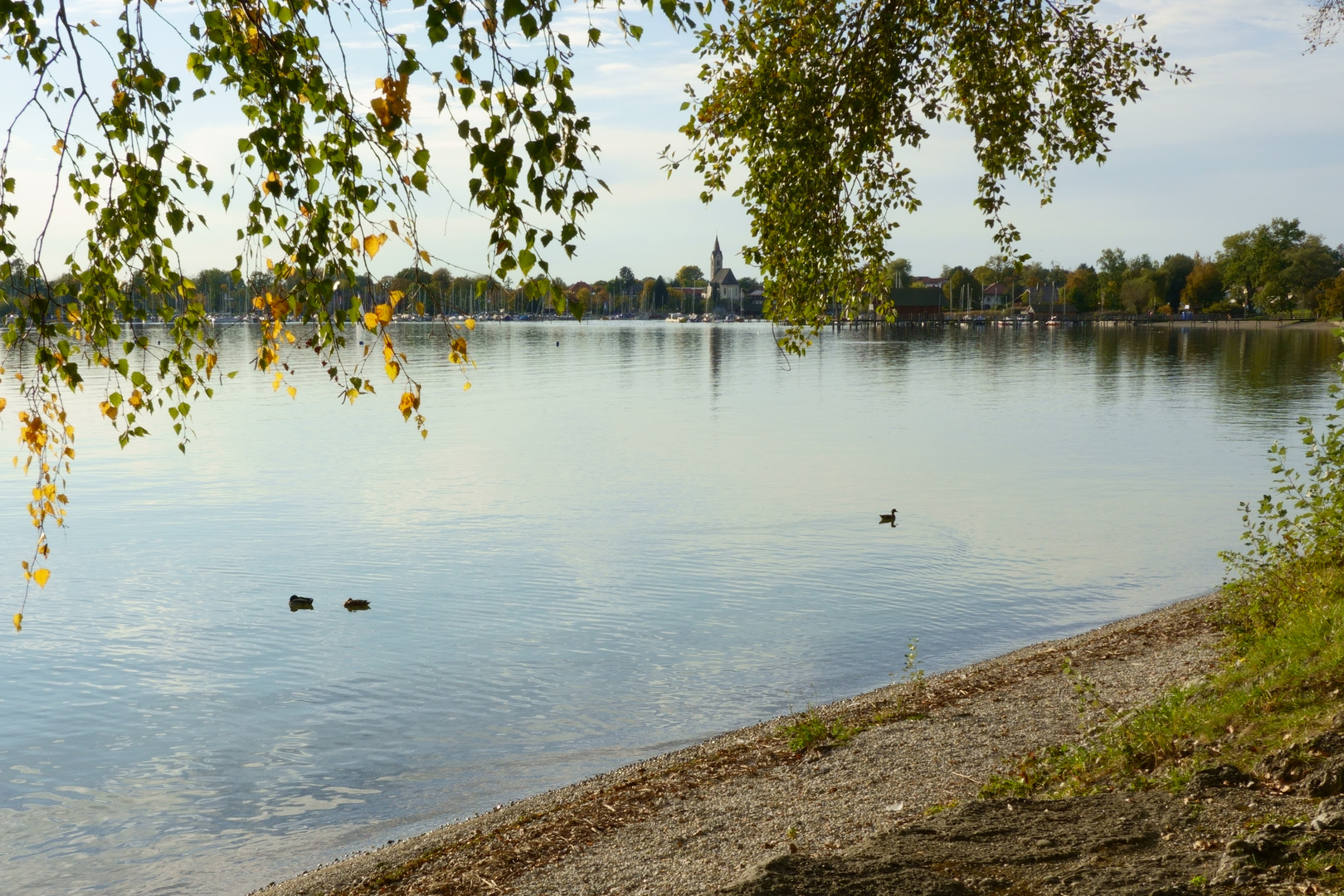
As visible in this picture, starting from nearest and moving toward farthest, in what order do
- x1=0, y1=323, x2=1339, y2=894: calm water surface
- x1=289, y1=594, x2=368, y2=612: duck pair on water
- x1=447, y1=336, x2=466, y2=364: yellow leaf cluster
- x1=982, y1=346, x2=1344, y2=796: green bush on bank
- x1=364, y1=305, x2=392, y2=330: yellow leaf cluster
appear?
x1=364, y1=305, x2=392, y2=330: yellow leaf cluster, x1=447, y1=336, x2=466, y2=364: yellow leaf cluster, x1=982, y1=346, x2=1344, y2=796: green bush on bank, x1=0, y1=323, x2=1339, y2=894: calm water surface, x1=289, y1=594, x2=368, y2=612: duck pair on water

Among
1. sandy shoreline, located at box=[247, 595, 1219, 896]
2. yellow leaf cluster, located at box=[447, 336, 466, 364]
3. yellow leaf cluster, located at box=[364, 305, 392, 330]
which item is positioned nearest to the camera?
yellow leaf cluster, located at box=[364, 305, 392, 330]

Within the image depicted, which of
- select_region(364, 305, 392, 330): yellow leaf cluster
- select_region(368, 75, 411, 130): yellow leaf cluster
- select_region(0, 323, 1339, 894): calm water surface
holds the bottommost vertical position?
select_region(0, 323, 1339, 894): calm water surface

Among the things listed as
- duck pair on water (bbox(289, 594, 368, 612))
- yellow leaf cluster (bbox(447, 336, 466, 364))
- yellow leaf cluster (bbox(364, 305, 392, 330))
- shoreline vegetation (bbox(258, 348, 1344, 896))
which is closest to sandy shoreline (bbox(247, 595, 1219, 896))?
shoreline vegetation (bbox(258, 348, 1344, 896))

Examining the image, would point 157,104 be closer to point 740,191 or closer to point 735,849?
point 735,849

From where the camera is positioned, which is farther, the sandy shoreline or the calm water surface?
the calm water surface

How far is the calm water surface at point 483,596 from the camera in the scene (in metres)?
11.9

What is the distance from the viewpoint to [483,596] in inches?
794

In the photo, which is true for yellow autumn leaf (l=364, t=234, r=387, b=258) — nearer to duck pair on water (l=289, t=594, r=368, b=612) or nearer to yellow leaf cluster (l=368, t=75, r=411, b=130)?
yellow leaf cluster (l=368, t=75, r=411, b=130)

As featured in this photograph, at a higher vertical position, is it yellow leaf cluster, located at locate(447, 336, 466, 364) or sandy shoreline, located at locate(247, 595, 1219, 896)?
Result: yellow leaf cluster, located at locate(447, 336, 466, 364)

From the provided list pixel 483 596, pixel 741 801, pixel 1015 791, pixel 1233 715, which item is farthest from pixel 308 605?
pixel 1233 715

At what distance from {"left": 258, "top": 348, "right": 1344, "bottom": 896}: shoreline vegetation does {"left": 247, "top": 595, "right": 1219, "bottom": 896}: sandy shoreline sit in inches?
1.2

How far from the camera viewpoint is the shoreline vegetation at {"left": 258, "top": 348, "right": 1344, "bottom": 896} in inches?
216

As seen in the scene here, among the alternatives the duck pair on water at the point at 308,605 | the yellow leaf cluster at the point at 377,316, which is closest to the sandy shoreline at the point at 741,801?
the yellow leaf cluster at the point at 377,316

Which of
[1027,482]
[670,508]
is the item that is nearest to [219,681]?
[670,508]
